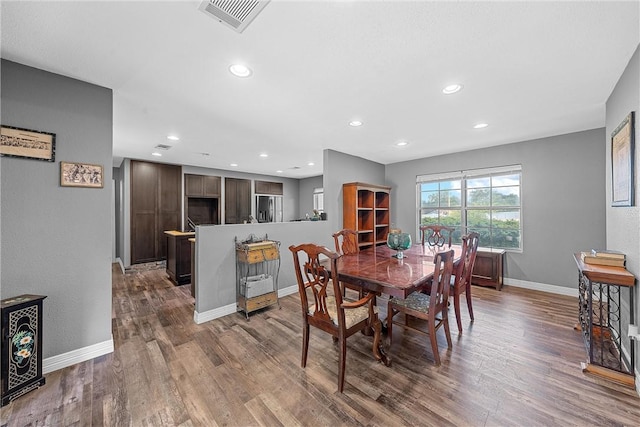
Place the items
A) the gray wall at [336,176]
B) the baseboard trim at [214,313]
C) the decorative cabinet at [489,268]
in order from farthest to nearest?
the gray wall at [336,176], the decorative cabinet at [489,268], the baseboard trim at [214,313]

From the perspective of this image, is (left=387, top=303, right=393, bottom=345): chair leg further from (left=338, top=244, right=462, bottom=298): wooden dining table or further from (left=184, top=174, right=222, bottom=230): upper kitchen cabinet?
(left=184, top=174, right=222, bottom=230): upper kitchen cabinet

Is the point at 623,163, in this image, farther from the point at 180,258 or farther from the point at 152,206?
the point at 152,206

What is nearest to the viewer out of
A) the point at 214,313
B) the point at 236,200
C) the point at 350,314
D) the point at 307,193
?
the point at 350,314

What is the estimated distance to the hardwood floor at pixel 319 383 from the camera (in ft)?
5.16

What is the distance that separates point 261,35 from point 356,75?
849mm

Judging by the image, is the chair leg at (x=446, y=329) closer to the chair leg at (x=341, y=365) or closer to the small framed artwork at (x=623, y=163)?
the chair leg at (x=341, y=365)

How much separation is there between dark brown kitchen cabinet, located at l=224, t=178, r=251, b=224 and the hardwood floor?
14.8ft

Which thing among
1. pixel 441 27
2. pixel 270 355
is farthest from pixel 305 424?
pixel 441 27

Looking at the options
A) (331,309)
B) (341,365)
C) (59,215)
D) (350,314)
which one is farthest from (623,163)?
(59,215)

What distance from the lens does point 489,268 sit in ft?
13.6

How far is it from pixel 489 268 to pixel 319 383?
370cm

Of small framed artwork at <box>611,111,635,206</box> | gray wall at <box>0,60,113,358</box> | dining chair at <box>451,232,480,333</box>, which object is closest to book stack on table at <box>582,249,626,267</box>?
small framed artwork at <box>611,111,635,206</box>

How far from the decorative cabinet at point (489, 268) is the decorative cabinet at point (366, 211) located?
5.97 ft

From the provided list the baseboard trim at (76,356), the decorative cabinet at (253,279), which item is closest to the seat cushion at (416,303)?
the decorative cabinet at (253,279)
